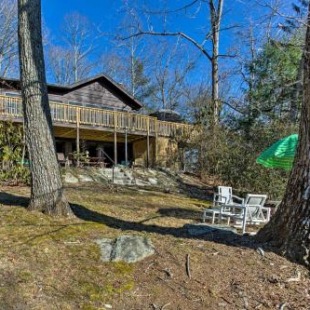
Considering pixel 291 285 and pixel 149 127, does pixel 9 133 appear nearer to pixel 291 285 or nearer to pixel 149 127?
pixel 291 285

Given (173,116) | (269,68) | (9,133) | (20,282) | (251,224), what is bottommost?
(251,224)

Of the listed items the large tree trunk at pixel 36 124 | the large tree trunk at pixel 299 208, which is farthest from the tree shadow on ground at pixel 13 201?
the large tree trunk at pixel 299 208

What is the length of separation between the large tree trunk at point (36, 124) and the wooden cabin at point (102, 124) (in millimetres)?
10073

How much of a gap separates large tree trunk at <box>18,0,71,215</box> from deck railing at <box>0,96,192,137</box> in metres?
9.53

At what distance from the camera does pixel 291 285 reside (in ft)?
11.2

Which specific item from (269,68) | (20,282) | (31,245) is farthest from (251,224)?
(269,68)

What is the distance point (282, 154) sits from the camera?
28.9 feet

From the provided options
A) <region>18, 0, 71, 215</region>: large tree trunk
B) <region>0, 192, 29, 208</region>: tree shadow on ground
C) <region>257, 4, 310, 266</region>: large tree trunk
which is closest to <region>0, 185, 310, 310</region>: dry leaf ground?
<region>257, 4, 310, 266</region>: large tree trunk

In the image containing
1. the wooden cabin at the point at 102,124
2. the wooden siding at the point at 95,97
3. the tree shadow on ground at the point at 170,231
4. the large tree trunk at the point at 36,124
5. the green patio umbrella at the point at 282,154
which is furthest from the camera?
the wooden siding at the point at 95,97

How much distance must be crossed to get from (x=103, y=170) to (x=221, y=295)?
37.7ft

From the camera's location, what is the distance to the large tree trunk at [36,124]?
5.15 m

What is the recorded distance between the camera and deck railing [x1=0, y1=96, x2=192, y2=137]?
15367 mm

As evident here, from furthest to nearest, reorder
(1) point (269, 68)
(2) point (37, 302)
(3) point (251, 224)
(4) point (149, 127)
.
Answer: (4) point (149, 127) → (1) point (269, 68) → (3) point (251, 224) → (2) point (37, 302)

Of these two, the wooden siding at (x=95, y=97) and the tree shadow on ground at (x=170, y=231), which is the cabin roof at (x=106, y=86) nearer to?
the wooden siding at (x=95, y=97)
